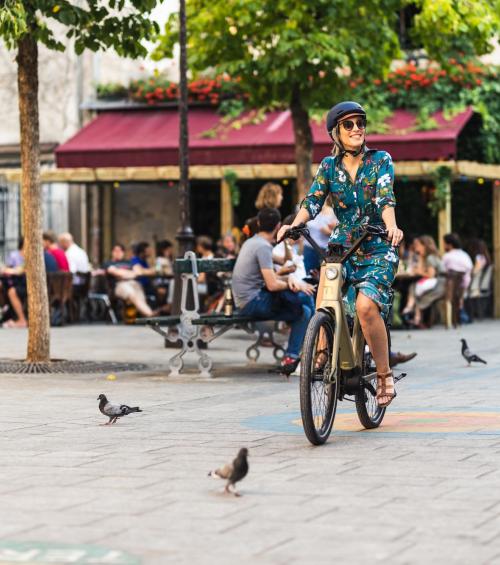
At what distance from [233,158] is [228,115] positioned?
66.9 inches

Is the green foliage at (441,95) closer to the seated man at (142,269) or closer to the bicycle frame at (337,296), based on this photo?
the seated man at (142,269)

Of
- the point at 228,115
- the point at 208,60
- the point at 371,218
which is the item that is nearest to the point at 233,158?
the point at 228,115

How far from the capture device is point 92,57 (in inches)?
1090

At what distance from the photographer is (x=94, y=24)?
13.5m

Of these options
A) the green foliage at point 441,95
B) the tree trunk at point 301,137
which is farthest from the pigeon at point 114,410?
the green foliage at point 441,95

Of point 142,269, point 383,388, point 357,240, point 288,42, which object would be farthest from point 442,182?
point 357,240

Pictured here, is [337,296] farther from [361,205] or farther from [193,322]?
[193,322]

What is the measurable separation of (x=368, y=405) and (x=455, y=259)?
13.7m

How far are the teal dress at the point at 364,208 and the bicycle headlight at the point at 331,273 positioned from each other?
0.81 ft

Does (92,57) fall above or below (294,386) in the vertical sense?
above

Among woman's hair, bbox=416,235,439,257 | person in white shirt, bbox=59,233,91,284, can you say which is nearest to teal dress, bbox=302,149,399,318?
woman's hair, bbox=416,235,439,257

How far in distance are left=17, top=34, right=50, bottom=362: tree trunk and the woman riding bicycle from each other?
5420mm

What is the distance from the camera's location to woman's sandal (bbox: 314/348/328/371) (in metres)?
7.79

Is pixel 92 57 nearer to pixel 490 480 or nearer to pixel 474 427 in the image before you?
pixel 474 427
